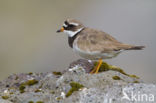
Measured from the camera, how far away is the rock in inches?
396

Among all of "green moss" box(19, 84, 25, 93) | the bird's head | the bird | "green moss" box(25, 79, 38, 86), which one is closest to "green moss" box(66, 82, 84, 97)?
"green moss" box(19, 84, 25, 93)

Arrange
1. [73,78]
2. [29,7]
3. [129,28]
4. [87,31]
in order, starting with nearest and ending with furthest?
[73,78], [87,31], [129,28], [29,7]

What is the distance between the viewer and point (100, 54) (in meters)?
13.0

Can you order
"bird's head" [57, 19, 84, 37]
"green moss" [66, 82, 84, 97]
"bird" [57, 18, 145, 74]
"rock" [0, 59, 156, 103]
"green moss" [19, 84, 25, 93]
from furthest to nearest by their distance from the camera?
"bird's head" [57, 19, 84, 37] < "bird" [57, 18, 145, 74] < "green moss" [19, 84, 25, 93] < "green moss" [66, 82, 84, 97] < "rock" [0, 59, 156, 103]

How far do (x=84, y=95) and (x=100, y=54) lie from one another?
115 inches

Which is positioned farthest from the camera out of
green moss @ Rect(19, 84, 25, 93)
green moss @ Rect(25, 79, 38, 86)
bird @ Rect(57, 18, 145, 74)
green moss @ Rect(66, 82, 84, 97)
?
bird @ Rect(57, 18, 145, 74)

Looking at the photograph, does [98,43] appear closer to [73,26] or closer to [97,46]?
[97,46]

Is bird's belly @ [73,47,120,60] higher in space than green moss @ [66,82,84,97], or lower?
higher

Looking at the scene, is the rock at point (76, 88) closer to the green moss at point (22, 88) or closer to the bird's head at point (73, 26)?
the green moss at point (22, 88)

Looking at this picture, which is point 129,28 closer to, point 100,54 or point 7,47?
point 7,47

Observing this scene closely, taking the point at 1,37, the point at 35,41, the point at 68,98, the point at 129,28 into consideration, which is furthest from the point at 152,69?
the point at 68,98

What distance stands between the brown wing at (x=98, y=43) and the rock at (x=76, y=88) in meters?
0.55

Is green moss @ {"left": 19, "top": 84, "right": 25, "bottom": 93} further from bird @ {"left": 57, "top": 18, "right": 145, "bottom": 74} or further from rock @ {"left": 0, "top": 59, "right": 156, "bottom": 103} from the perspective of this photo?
bird @ {"left": 57, "top": 18, "right": 145, "bottom": 74}

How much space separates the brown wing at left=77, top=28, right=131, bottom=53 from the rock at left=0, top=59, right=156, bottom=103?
0.55m
